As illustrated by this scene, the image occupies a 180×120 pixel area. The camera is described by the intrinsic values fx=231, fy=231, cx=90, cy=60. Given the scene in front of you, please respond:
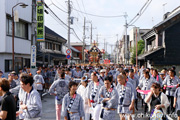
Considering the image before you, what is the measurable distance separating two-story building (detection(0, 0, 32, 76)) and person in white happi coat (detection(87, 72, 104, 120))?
473 inches

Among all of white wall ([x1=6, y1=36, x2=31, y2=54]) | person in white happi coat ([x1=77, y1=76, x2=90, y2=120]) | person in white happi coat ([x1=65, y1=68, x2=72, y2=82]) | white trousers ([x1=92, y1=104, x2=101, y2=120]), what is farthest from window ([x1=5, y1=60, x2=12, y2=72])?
white trousers ([x1=92, y1=104, x2=101, y2=120])

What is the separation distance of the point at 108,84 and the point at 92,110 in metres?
1.35

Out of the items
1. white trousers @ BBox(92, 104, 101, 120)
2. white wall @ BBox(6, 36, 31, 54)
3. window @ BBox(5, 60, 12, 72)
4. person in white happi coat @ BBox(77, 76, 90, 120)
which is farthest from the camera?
window @ BBox(5, 60, 12, 72)

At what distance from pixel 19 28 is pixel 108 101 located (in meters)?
16.9

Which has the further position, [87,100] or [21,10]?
[21,10]

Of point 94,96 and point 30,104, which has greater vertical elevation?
point 30,104

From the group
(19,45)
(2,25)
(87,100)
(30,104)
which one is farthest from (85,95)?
(19,45)

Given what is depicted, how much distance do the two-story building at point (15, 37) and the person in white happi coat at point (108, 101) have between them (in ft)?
43.4

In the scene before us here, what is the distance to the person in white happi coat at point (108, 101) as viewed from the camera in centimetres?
612

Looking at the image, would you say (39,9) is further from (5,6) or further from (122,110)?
(122,110)

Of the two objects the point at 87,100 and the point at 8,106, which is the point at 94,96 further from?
the point at 8,106

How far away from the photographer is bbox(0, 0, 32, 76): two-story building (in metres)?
17.5

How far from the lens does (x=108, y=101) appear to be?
20.2ft

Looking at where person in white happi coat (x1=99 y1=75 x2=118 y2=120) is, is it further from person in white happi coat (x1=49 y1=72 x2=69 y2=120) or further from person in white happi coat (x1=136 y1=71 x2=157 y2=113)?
person in white happi coat (x1=136 y1=71 x2=157 y2=113)
